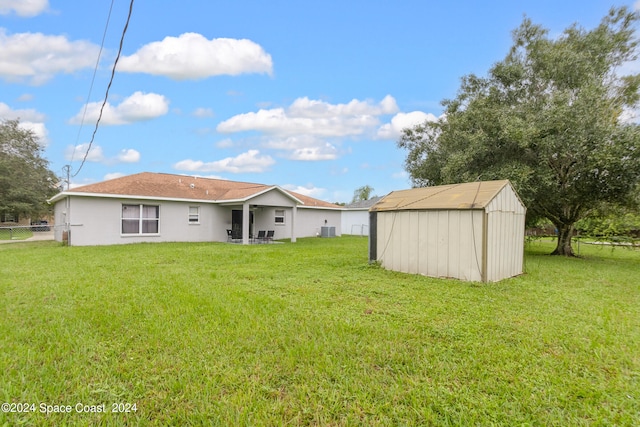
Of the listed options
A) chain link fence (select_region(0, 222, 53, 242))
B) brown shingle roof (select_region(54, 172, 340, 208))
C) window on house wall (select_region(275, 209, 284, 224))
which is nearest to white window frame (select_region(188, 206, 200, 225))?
brown shingle roof (select_region(54, 172, 340, 208))

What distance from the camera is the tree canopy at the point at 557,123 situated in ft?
33.3

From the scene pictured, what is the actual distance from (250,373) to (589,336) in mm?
4056

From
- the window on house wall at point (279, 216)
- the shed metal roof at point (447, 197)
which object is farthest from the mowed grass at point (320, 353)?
the window on house wall at point (279, 216)

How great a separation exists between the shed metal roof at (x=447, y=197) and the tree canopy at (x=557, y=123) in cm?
345

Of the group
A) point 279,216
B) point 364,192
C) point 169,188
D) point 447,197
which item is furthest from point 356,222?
point 364,192

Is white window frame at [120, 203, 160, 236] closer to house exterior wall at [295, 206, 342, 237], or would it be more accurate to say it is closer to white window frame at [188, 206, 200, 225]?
white window frame at [188, 206, 200, 225]

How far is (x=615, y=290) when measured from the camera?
21.7ft

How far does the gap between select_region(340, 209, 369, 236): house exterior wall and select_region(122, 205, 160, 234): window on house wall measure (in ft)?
53.7

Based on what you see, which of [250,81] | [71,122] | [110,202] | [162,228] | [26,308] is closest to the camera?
[26,308]

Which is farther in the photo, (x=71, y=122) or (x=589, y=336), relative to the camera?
(x=71, y=122)

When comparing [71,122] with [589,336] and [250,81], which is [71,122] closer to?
[250,81]

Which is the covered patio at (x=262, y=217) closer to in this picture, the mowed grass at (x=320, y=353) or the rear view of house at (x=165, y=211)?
the rear view of house at (x=165, y=211)

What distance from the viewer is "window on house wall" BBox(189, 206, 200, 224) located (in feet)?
55.5

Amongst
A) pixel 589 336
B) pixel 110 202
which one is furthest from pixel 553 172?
pixel 110 202
